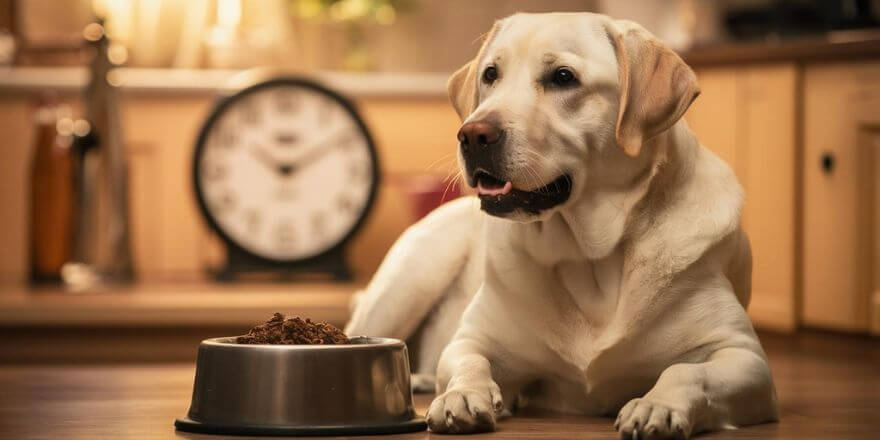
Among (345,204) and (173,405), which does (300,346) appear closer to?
(173,405)

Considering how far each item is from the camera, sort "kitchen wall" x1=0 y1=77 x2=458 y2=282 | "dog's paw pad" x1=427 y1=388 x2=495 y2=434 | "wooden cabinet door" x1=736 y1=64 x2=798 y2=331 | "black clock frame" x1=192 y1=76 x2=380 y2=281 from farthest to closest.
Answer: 1. "kitchen wall" x1=0 y1=77 x2=458 y2=282
2. "black clock frame" x1=192 y1=76 x2=380 y2=281
3. "wooden cabinet door" x1=736 y1=64 x2=798 y2=331
4. "dog's paw pad" x1=427 y1=388 x2=495 y2=434

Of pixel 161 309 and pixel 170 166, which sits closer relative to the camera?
pixel 161 309

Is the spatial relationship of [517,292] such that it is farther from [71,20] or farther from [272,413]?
[71,20]

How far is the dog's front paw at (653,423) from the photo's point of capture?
5.25 ft

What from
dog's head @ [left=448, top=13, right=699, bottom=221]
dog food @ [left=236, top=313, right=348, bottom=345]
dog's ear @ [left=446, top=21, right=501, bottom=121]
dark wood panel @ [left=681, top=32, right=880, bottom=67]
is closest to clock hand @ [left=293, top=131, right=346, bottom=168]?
dark wood panel @ [left=681, top=32, right=880, bottom=67]

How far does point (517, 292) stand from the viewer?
6.40ft

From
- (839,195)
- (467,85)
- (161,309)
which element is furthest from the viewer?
(839,195)

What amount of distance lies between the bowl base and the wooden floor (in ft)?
0.06

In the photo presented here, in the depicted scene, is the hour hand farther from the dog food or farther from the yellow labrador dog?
the dog food

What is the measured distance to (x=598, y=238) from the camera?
6.16 feet

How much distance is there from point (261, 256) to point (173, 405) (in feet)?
6.53

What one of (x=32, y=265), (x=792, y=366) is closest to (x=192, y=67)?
(x=32, y=265)

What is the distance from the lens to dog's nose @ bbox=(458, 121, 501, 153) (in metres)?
1.75

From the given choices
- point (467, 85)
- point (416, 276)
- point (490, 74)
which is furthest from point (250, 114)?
point (490, 74)
